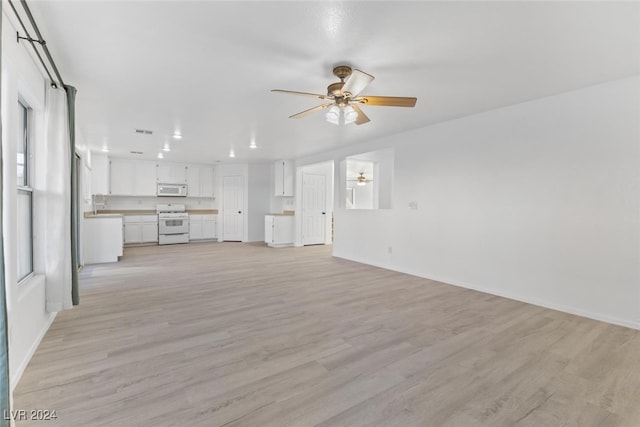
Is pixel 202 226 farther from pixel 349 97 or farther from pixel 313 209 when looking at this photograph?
pixel 349 97

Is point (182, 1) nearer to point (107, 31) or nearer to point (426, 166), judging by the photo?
point (107, 31)

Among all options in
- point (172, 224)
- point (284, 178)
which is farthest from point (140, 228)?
point (284, 178)

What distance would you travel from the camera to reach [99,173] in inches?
296

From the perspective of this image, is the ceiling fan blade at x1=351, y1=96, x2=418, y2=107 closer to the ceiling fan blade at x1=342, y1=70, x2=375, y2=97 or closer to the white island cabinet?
the ceiling fan blade at x1=342, y1=70, x2=375, y2=97

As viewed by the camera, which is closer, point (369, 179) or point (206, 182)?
point (206, 182)

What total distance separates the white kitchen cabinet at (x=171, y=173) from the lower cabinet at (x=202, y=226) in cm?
112

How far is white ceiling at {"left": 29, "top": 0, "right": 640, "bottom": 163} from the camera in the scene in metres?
1.97

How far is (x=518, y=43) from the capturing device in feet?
7.63

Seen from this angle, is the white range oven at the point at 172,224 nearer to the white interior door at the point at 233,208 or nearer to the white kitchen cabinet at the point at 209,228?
the white kitchen cabinet at the point at 209,228

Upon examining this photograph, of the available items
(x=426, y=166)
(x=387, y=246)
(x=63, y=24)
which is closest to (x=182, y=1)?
(x=63, y=24)

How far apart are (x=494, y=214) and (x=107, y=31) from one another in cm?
444

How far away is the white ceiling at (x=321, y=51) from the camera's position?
6.47ft

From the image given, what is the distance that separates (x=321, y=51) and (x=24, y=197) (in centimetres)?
284

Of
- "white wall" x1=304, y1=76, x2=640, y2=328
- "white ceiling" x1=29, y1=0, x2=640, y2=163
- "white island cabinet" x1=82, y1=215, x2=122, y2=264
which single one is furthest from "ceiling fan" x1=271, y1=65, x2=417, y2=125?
"white island cabinet" x1=82, y1=215, x2=122, y2=264
